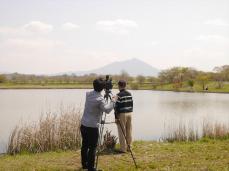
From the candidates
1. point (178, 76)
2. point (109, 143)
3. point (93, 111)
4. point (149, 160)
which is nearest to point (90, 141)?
point (93, 111)

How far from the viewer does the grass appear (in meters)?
6.23

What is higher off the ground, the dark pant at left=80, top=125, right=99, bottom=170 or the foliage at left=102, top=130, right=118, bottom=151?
the dark pant at left=80, top=125, right=99, bottom=170

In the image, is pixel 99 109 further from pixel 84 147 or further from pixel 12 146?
pixel 12 146

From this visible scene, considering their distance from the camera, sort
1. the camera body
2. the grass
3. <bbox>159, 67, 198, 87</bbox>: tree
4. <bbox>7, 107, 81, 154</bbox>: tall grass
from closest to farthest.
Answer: the camera body
the grass
<bbox>7, 107, 81, 154</bbox>: tall grass
<bbox>159, 67, 198, 87</bbox>: tree

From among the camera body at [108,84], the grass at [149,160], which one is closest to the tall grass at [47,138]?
the grass at [149,160]

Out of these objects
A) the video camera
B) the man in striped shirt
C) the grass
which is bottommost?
the grass

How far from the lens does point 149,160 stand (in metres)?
6.79

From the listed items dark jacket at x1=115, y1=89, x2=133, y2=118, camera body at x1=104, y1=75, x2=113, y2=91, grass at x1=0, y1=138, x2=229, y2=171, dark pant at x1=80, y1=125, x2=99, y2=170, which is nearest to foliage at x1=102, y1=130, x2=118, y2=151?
grass at x1=0, y1=138, x2=229, y2=171

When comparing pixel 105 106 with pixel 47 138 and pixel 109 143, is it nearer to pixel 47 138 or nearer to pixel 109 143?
pixel 109 143

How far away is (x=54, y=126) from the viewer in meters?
8.52

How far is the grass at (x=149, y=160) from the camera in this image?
20.4 ft

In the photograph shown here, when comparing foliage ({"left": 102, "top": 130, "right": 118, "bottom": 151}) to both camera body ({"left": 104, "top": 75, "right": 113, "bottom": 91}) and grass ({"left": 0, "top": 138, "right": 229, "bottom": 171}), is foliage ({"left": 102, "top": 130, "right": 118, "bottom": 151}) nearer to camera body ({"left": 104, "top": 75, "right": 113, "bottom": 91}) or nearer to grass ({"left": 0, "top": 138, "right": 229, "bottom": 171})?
grass ({"left": 0, "top": 138, "right": 229, "bottom": 171})

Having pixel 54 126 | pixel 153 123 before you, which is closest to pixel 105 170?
pixel 54 126

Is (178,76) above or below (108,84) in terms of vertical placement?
above
